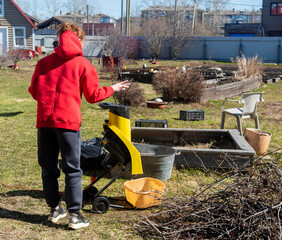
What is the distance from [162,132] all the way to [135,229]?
3202 millimetres

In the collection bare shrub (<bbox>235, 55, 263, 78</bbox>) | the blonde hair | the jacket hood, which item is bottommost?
bare shrub (<bbox>235, 55, 263, 78</bbox>)

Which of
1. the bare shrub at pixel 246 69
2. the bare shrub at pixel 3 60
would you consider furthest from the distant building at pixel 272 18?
the bare shrub at pixel 3 60

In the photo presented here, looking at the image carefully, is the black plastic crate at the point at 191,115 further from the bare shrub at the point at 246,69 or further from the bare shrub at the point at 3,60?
the bare shrub at the point at 3,60

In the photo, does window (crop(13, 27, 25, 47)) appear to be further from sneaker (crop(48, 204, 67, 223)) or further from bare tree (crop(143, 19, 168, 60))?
sneaker (crop(48, 204, 67, 223))

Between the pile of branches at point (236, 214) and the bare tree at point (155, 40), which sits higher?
the bare tree at point (155, 40)

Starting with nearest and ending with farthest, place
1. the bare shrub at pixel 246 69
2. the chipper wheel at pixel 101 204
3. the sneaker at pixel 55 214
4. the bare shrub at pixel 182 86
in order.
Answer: the sneaker at pixel 55 214
the chipper wheel at pixel 101 204
the bare shrub at pixel 182 86
the bare shrub at pixel 246 69

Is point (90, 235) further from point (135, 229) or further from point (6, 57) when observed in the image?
point (6, 57)

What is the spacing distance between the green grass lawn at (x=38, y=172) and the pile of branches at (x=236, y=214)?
0.43 m

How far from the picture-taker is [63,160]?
3.89 m

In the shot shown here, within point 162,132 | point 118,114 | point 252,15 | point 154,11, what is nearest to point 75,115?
point 118,114

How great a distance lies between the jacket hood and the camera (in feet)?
12.3

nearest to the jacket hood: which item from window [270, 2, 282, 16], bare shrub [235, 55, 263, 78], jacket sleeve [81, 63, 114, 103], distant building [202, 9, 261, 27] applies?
jacket sleeve [81, 63, 114, 103]

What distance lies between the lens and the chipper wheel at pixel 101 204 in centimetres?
438

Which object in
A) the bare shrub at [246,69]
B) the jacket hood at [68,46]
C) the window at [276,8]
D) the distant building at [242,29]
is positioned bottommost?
the bare shrub at [246,69]
